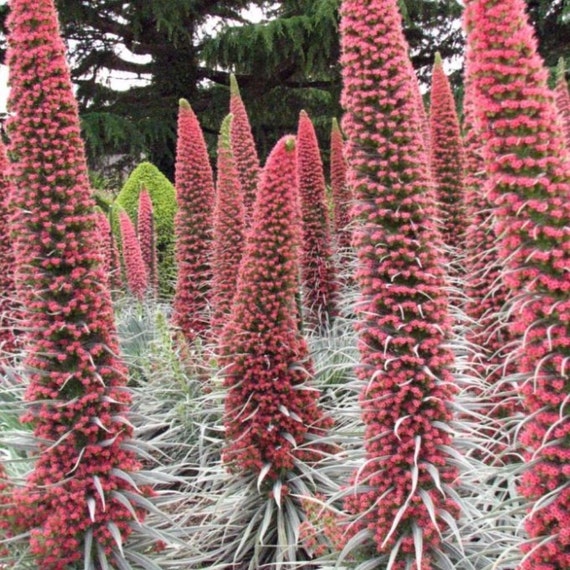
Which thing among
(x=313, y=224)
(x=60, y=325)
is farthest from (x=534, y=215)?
(x=313, y=224)

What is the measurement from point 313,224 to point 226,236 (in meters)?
1.04

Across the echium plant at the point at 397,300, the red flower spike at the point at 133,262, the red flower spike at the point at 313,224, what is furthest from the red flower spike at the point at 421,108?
the red flower spike at the point at 133,262

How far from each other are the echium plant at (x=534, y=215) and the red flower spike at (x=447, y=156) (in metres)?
2.97

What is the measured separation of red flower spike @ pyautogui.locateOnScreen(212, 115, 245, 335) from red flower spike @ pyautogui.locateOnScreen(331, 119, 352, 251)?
146 cm

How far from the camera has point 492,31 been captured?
2500 millimetres

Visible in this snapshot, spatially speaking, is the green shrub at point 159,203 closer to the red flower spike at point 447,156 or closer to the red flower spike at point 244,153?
the red flower spike at point 244,153

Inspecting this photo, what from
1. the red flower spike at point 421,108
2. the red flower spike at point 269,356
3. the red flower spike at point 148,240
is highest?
the red flower spike at point 421,108

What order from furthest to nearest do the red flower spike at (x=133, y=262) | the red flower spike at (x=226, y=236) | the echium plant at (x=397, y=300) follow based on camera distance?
the red flower spike at (x=133, y=262) → the red flower spike at (x=226, y=236) → the echium plant at (x=397, y=300)

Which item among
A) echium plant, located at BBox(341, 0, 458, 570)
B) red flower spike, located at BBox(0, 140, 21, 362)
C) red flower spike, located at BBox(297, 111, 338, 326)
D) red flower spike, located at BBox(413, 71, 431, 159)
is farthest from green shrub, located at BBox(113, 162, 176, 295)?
echium plant, located at BBox(341, 0, 458, 570)

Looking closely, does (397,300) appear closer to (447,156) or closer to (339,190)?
(447,156)

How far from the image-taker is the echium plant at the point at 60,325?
332 cm

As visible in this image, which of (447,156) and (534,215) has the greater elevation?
(447,156)

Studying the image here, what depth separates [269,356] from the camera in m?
4.16

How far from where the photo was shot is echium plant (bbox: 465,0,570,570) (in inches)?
98.0
